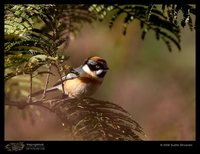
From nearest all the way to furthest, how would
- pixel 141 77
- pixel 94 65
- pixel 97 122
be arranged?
pixel 97 122 → pixel 94 65 → pixel 141 77

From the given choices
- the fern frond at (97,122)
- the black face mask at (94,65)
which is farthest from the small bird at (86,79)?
the fern frond at (97,122)

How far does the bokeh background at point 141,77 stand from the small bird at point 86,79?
22 centimetres

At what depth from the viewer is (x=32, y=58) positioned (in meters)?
2.24

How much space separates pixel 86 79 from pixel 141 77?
0.61m

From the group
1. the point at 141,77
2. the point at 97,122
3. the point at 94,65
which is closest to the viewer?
the point at 97,122

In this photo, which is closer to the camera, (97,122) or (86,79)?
(97,122)

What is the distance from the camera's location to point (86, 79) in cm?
281

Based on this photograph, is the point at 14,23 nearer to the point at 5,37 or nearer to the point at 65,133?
the point at 5,37

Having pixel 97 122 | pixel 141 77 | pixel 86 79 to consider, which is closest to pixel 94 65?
pixel 86 79

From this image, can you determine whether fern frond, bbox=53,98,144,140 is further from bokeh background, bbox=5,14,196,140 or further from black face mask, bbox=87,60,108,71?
bokeh background, bbox=5,14,196,140

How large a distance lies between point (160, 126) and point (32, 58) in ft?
3.40

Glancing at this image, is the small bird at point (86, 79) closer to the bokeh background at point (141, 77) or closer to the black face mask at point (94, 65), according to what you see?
the black face mask at point (94, 65)

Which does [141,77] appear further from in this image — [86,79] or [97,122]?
[97,122]
